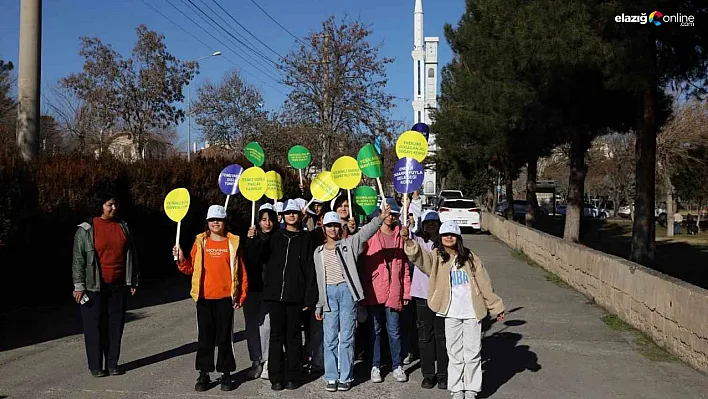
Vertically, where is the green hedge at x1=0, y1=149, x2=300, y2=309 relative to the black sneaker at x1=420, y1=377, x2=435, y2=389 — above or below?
above

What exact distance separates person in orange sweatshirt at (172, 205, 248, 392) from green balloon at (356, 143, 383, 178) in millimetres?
1755

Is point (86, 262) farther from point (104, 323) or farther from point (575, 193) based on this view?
point (575, 193)

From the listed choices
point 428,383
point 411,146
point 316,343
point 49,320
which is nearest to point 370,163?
point 411,146

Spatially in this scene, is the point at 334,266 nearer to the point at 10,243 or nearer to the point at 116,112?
the point at 10,243

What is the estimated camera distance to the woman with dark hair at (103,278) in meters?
6.96

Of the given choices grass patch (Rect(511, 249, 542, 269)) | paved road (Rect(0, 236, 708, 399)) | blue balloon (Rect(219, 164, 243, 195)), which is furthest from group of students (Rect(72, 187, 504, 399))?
grass patch (Rect(511, 249, 542, 269))

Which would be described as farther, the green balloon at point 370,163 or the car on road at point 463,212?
the car on road at point 463,212

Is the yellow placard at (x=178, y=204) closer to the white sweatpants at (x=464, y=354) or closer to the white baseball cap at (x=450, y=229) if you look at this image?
the white baseball cap at (x=450, y=229)

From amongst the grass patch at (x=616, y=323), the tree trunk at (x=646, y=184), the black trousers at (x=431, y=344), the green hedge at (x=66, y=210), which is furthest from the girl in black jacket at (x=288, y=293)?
the tree trunk at (x=646, y=184)

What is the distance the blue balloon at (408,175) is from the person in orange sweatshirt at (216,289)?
1766 mm

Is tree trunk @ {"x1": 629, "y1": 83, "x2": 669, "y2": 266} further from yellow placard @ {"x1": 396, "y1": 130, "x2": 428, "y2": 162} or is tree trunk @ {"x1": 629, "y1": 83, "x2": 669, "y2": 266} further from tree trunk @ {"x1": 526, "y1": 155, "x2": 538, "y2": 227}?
tree trunk @ {"x1": 526, "y1": 155, "x2": 538, "y2": 227}

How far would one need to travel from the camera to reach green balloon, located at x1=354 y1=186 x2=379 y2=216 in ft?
27.3

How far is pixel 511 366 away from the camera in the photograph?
773 cm

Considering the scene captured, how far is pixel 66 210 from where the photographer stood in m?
11.0
